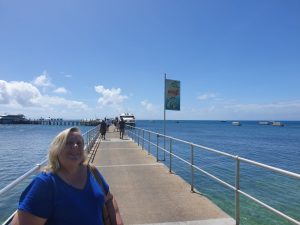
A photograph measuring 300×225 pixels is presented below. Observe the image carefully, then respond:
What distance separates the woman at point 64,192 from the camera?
2510 mm

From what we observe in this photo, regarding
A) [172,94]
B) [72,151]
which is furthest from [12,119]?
[72,151]

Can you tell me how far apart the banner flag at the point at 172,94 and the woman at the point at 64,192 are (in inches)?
400

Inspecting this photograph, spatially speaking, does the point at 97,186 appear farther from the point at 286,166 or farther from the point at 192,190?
the point at 286,166

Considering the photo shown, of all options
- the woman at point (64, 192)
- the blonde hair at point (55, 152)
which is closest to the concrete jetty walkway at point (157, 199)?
the woman at point (64, 192)

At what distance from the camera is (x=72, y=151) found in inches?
114

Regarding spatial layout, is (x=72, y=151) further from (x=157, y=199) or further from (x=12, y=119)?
(x=12, y=119)

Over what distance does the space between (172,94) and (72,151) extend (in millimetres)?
10452

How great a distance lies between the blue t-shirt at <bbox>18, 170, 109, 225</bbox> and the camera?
8.21 feet

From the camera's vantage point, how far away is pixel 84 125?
→ 13875cm

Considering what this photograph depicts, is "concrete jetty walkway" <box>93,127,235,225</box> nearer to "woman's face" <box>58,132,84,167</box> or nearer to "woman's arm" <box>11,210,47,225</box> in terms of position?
"woman's face" <box>58,132,84,167</box>

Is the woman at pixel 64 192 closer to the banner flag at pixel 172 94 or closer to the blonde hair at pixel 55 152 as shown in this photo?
the blonde hair at pixel 55 152

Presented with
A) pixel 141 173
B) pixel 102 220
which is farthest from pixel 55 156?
pixel 141 173

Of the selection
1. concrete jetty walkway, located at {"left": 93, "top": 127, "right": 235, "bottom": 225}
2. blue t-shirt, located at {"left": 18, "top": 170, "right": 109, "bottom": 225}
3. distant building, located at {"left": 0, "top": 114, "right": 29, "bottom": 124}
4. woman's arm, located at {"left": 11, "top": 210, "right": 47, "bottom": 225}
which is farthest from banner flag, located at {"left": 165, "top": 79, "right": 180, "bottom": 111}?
distant building, located at {"left": 0, "top": 114, "right": 29, "bottom": 124}

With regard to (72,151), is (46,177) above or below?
below
